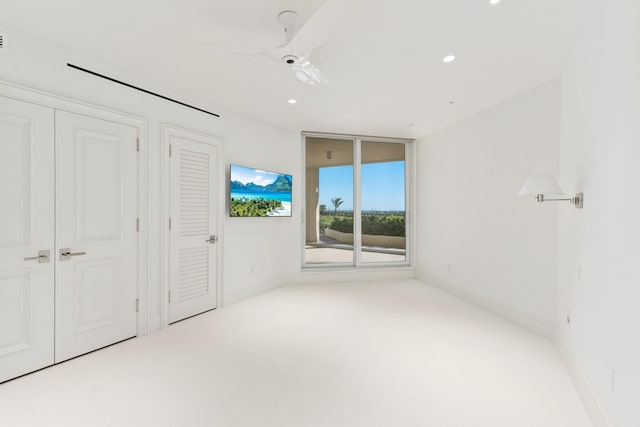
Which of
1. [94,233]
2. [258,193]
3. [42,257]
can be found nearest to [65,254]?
[42,257]

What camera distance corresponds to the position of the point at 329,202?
601 centimetres

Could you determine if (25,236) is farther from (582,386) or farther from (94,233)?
(582,386)

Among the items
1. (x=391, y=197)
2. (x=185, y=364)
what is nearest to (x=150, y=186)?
(x=185, y=364)

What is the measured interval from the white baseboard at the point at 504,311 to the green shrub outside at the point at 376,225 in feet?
3.90

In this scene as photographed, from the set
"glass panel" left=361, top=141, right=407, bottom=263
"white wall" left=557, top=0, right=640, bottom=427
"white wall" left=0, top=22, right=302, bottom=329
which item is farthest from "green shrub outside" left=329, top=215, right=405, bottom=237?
"white wall" left=557, top=0, right=640, bottom=427

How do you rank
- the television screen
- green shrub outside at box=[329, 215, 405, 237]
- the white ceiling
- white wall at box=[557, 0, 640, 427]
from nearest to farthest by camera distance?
white wall at box=[557, 0, 640, 427] → the white ceiling → the television screen → green shrub outside at box=[329, 215, 405, 237]

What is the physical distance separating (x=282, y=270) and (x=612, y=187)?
4.49 m

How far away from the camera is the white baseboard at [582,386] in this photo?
1.89 m

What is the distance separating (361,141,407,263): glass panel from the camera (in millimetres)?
6129

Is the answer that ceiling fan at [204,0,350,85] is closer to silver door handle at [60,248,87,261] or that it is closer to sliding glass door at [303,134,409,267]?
silver door handle at [60,248,87,261]

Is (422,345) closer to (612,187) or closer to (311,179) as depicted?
(612,187)

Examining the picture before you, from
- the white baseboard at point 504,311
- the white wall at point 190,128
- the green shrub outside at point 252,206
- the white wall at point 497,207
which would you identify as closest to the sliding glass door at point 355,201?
the white wall at point 190,128

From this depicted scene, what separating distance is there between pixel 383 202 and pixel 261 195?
2.54 meters

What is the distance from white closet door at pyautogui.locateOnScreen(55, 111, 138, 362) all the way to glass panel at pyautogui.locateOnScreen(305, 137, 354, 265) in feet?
10.4
